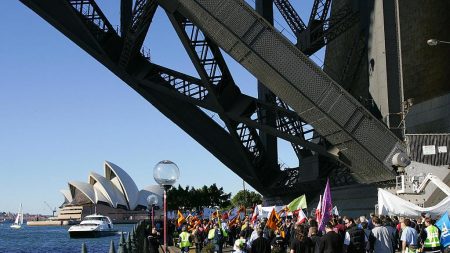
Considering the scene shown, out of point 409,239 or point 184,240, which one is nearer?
point 409,239

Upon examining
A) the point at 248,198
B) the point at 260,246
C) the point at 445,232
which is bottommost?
the point at 260,246

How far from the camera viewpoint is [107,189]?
159m

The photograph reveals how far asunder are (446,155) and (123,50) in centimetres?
1467

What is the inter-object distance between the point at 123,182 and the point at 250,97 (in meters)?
133

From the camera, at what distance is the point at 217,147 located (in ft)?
115

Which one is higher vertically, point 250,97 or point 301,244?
point 250,97

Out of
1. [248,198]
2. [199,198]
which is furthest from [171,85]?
[248,198]

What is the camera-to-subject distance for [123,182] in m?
161

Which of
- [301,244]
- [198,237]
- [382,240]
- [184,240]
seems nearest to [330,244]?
[301,244]

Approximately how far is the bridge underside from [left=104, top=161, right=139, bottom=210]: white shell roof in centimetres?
11872

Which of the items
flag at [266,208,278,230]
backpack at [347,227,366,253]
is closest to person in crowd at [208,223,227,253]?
flag at [266,208,278,230]

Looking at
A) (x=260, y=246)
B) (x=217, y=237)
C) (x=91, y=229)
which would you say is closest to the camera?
(x=260, y=246)

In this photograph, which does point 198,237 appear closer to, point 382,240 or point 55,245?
point 382,240

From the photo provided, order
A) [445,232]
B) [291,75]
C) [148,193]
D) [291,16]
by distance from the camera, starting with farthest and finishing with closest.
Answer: [148,193]
[291,16]
[291,75]
[445,232]
